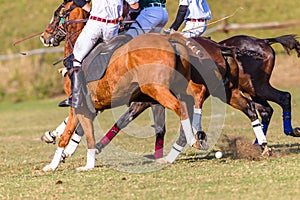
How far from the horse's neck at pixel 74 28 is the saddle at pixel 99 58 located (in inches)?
26.7

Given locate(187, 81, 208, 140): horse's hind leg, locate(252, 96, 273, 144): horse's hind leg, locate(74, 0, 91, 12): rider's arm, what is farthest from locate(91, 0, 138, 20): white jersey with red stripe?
locate(252, 96, 273, 144): horse's hind leg

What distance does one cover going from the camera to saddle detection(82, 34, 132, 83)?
37.4ft

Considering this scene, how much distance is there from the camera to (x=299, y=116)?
791 inches

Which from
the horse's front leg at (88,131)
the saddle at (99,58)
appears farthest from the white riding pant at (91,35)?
the horse's front leg at (88,131)

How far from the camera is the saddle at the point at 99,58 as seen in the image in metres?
11.4

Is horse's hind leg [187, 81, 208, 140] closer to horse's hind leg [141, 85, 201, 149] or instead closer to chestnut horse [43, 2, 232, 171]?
chestnut horse [43, 2, 232, 171]

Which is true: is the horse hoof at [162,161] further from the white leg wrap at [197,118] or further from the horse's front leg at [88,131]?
the horse's front leg at [88,131]

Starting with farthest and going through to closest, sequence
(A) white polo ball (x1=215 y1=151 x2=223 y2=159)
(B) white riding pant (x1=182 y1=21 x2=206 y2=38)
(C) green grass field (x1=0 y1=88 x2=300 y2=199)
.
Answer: (B) white riding pant (x1=182 y1=21 x2=206 y2=38) → (A) white polo ball (x1=215 y1=151 x2=223 y2=159) → (C) green grass field (x1=0 y1=88 x2=300 y2=199)

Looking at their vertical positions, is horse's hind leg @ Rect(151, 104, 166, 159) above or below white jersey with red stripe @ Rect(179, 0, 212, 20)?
below

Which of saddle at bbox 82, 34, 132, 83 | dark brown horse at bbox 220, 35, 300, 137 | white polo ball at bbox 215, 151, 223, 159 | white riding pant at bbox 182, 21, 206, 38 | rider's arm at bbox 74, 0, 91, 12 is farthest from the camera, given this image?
white riding pant at bbox 182, 21, 206, 38

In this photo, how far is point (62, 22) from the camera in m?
12.4

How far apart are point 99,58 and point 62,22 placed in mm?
1360

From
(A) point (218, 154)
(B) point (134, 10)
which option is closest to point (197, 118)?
(A) point (218, 154)

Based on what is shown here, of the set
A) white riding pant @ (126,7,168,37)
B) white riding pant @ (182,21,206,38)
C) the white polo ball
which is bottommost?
the white polo ball
